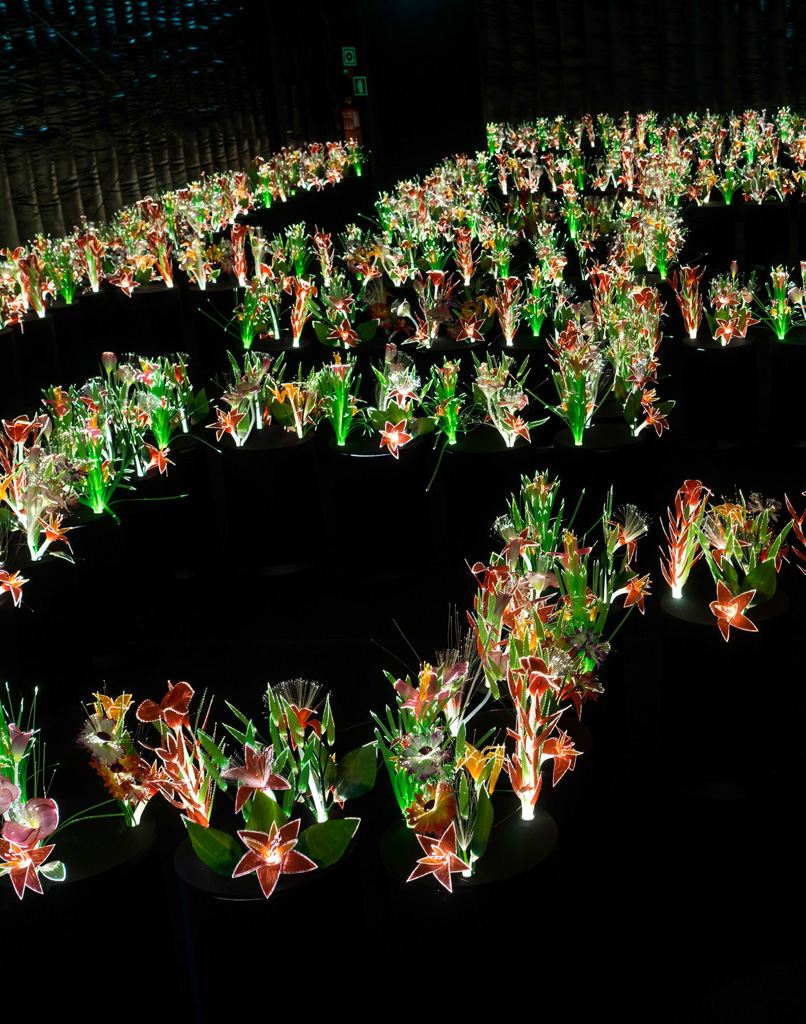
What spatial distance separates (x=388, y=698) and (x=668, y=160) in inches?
208

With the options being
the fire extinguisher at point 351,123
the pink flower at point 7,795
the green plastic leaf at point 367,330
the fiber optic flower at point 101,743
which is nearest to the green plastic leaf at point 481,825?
the fiber optic flower at point 101,743

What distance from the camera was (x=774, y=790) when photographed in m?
2.24

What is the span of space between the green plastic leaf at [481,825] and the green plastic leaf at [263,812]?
0.96 feet

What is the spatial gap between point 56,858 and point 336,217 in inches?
269

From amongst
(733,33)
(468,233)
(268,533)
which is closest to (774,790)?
(268,533)

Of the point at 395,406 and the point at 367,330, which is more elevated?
the point at 367,330

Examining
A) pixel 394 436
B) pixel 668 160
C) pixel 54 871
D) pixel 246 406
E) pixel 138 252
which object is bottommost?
pixel 54 871

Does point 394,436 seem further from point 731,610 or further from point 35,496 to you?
point 731,610

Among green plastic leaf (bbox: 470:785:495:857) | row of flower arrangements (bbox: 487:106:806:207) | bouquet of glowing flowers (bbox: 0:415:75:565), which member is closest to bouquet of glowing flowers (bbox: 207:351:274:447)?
bouquet of glowing flowers (bbox: 0:415:75:565)

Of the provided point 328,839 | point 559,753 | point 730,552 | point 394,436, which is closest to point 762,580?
point 730,552

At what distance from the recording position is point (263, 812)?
5.02ft

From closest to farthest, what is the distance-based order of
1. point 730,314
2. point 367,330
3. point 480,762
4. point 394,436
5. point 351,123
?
1. point 480,762
2. point 394,436
3. point 730,314
4. point 367,330
5. point 351,123

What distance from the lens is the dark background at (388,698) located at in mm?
1630

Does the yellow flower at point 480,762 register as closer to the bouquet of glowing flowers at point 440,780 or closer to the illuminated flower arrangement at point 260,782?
the bouquet of glowing flowers at point 440,780
